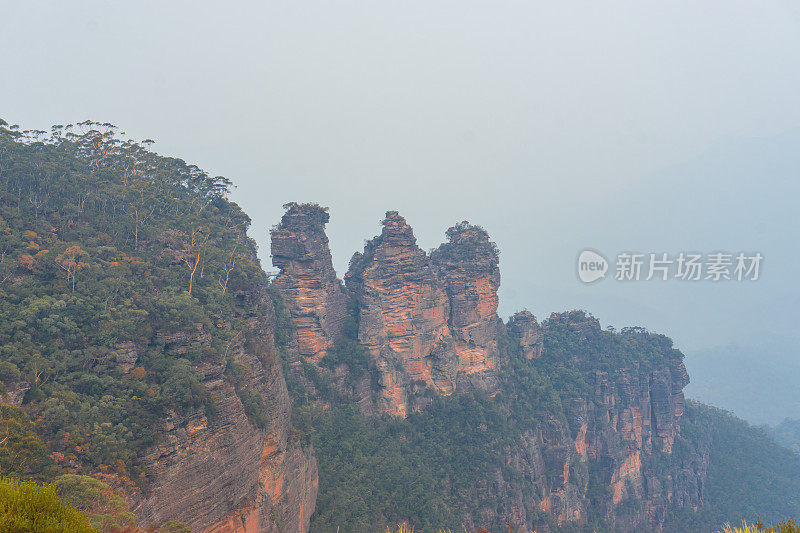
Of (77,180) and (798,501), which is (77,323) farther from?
(798,501)

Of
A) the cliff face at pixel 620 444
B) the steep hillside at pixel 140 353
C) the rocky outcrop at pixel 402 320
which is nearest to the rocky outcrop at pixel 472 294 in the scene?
the rocky outcrop at pixel 402 320

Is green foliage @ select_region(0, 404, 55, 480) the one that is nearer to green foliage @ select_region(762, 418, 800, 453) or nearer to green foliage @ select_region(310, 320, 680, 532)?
green foliage @ select_region(310, 320, 680, 532)

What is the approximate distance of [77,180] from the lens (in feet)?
94.5

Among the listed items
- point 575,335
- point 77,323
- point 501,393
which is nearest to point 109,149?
point 77,323

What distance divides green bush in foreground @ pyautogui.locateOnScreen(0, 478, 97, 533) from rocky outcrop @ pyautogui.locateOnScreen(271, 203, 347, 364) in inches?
1299

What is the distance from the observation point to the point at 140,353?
21.0 meters

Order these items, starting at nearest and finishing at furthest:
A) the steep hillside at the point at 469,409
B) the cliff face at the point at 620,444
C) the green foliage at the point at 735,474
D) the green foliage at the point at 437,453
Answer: the green foliage at the point at 437,453 < the steep hillside at the point at 469,409 < the cliff face at the point at 620,444 < the green foliage at the point at 735,474

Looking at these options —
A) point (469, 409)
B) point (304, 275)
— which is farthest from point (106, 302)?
point (469, 409)

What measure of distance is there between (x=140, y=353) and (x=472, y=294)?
38480 millimetres

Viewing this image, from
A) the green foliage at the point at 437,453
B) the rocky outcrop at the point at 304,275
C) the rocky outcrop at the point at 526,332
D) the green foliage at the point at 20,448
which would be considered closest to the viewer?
the green foliage at the point at 20,448

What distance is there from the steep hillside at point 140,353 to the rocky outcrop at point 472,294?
2552 cm

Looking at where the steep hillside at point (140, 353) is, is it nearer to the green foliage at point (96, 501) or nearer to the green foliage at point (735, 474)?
the green foliage at point (96, 501)

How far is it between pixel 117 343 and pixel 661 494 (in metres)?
73.2

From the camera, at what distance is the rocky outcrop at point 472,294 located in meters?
53.2
